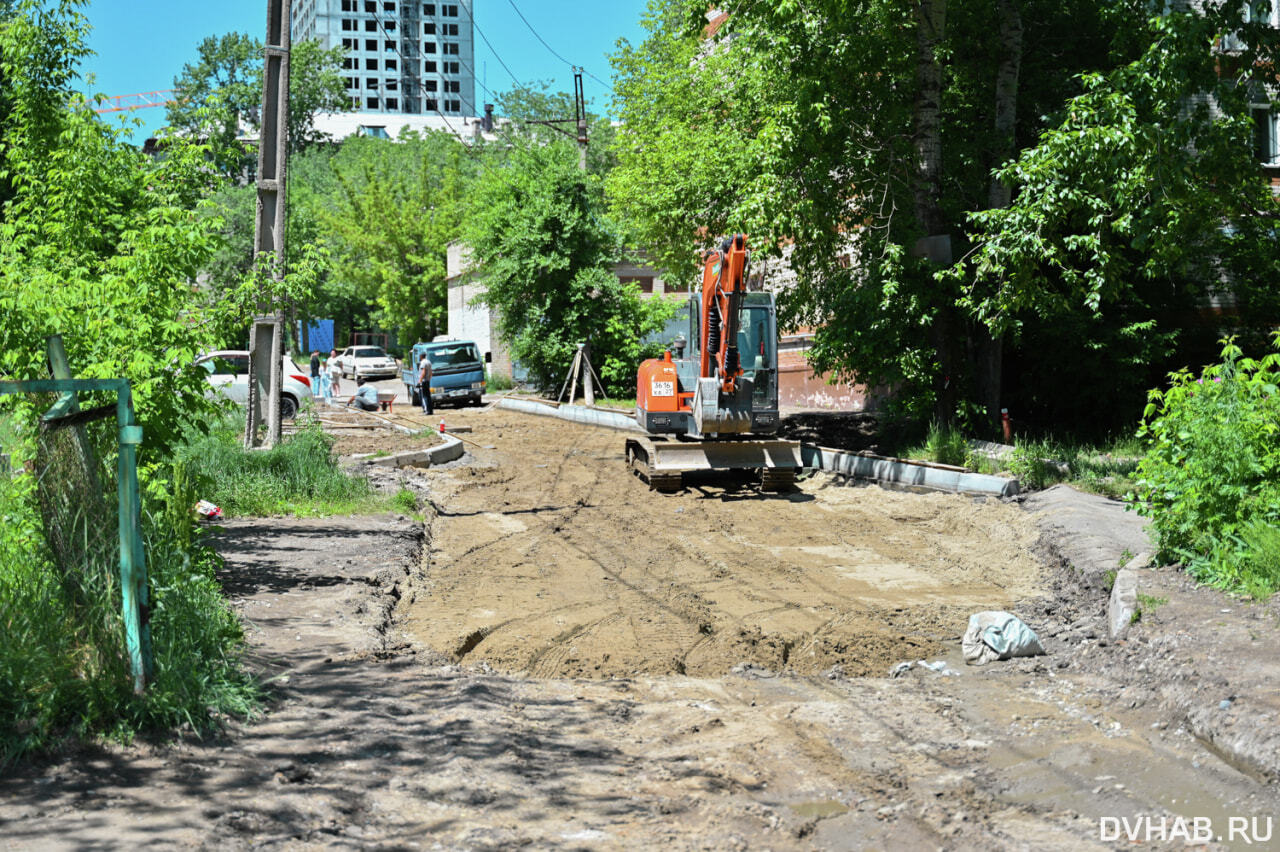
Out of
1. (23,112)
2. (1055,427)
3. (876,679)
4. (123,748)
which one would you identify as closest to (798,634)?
(876,679)

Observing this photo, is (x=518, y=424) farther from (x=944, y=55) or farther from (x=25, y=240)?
(x=25, y=240)

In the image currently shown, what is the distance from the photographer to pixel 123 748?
5164mm

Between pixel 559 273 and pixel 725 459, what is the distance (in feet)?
63.3

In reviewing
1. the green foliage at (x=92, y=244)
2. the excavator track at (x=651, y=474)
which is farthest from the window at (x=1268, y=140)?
the green foliage at (x=92, y=244)

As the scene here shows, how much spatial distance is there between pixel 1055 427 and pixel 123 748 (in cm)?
1944

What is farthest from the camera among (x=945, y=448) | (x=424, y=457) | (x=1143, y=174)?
(x=424, y=457)

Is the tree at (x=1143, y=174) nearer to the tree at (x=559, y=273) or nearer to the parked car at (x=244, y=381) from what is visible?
the parked car at (x=244, y=381)

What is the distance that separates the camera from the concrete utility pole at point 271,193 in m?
15.8

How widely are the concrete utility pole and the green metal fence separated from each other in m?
10.4

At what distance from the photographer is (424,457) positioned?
802 inches

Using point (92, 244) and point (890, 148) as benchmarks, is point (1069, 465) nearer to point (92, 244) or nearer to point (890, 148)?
point (890, 148)

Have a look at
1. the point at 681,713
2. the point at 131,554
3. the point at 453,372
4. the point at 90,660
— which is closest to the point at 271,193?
the point at 131,554

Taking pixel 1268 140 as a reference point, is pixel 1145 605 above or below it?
below

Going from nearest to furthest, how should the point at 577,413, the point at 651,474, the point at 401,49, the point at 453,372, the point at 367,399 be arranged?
the point at 651,474 → the point at 577,413 → the point at 367,399 → the point at 453,372 → the point at 401,49
